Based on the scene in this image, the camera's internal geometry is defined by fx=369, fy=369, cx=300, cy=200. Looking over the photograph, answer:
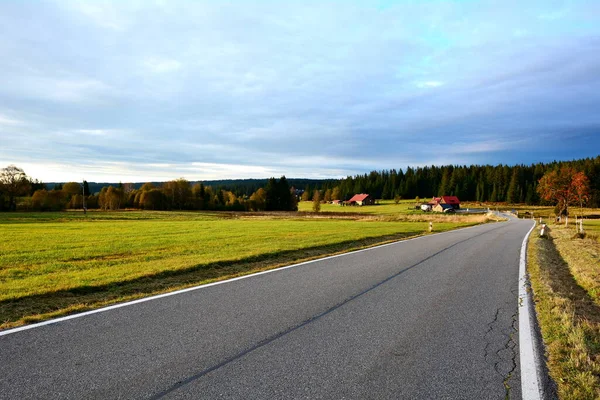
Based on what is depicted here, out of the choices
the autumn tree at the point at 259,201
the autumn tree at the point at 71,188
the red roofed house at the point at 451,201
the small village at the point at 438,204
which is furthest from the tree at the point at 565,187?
the autumn tree at the point at 71,188

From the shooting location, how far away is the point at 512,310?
6457 millimetres

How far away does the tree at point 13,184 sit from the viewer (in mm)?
71312

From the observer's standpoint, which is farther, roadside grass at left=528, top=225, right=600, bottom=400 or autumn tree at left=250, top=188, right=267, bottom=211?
autumn tree at left=250, top=188, right=267, bottom=211

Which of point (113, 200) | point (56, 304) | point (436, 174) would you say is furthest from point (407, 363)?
point (436, 174)

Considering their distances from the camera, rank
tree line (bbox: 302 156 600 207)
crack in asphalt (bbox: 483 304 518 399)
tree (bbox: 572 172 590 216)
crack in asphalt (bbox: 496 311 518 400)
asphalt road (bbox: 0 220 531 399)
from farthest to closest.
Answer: tree line (bbox: 302 156 600 207) → tree (bbox: 572 172 590 216) → crack in asphalt (bbox: 483 304 518 399) → crack in asphalt (bbox: 496 311 518 400) → asphalt road (bbox: 0 220 531 399)

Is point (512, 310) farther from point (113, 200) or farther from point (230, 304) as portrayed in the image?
point (113, 200)

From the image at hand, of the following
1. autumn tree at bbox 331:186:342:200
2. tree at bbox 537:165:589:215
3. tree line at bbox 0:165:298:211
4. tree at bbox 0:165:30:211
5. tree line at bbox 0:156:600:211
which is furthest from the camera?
autumn tree at bbox 331:186:342:200

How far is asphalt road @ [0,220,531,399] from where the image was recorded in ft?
11.6

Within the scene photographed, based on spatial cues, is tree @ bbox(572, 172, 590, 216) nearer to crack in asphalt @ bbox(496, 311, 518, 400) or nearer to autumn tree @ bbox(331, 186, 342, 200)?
crack in asphalt @ bbox(496, 311, 518, 400)

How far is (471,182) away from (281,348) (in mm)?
141137

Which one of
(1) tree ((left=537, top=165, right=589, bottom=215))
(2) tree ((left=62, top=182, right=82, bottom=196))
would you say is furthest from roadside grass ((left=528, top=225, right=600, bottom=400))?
(2) tree ((left=62, top=182, right=82, bottom=196))

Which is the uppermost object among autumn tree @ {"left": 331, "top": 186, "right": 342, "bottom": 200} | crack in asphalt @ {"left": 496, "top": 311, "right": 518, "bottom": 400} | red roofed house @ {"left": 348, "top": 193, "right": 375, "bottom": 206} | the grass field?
autumn tree @ {"left": 331, "top": 186, "right": 342, "bottom": 200}

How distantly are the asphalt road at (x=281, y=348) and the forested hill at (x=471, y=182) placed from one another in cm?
11215

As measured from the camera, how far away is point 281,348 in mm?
4492
